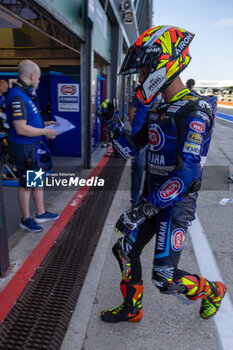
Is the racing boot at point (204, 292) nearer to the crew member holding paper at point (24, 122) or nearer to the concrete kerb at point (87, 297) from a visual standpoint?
the concrete kerb at point (87, 297)

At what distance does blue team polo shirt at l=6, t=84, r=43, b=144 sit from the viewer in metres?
3.02

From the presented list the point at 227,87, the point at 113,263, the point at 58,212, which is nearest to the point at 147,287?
the point at 113,263

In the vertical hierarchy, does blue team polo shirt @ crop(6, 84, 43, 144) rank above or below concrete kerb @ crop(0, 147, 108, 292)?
above

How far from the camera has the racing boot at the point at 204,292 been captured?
1948mm

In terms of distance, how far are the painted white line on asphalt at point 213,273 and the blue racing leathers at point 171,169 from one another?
0.65m

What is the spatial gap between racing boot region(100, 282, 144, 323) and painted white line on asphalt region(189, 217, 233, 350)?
24.9 inches

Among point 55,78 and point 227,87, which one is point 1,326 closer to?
point 55,78

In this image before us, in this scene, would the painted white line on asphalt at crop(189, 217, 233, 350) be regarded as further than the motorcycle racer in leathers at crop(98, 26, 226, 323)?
Yes

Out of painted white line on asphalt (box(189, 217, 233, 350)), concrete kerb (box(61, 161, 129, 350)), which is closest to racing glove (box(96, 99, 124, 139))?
concrete kerb (box(61, 161, 129, 350))

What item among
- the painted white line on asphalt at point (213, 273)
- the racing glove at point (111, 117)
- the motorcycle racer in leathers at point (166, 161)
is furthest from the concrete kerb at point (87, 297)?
the racing glove at point (111, 117)

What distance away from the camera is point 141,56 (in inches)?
66.7

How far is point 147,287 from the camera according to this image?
260 centimetres

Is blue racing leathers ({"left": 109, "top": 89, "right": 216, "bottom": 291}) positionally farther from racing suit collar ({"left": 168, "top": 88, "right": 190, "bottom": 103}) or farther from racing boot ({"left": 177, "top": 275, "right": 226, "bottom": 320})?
racing boot ({"left": 177, "top": 275, "right": 226, "bottom": 320})

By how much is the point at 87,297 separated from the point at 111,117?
1584mm
